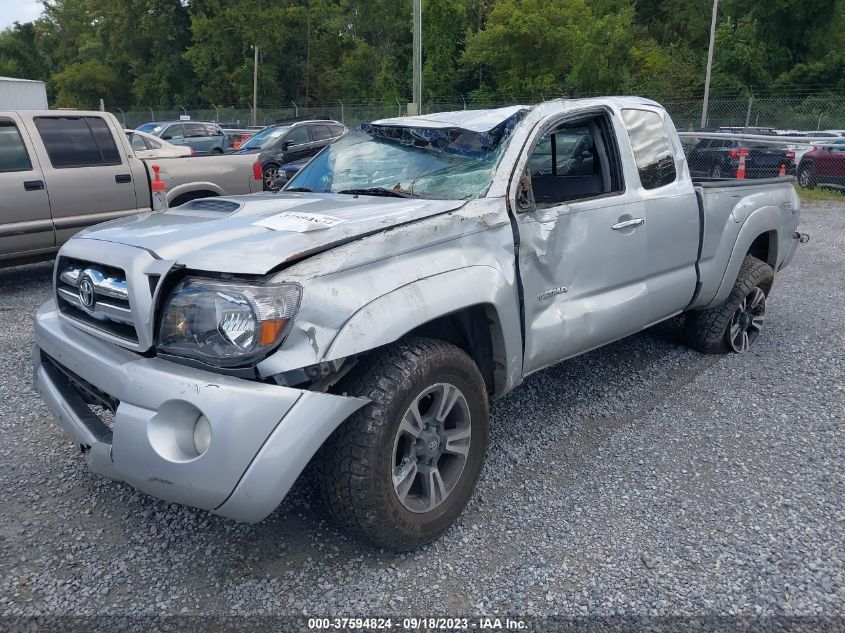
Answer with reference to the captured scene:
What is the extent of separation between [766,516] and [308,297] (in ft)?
7.49

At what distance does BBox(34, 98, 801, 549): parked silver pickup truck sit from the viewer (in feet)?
8.16

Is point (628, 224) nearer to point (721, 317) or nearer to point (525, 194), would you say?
point (525, 194)

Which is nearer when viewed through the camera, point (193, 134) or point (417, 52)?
point (417, 52)

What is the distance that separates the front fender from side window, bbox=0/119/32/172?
622cm

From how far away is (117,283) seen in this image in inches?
111

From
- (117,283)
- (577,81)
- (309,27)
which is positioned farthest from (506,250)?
(309,27)

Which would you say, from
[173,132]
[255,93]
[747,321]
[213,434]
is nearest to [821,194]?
[747,321]

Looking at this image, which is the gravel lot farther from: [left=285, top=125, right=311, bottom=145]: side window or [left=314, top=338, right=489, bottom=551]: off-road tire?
[left=285, top=125, right=311, bottom=145]: side window

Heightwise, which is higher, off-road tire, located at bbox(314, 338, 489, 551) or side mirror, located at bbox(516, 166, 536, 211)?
side mirror, located at bbox(516, 166, 536, 211)

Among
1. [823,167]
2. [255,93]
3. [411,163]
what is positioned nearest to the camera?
[411,163]

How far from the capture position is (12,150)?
24.2 feet

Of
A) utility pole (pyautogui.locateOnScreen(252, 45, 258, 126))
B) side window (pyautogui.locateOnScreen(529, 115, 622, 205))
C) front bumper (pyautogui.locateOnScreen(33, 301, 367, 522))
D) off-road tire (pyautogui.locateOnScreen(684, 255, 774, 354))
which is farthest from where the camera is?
utility pole (pyautogui.locateOnScreen(252, 45, 258, 126))

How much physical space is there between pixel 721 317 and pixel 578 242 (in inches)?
83.0

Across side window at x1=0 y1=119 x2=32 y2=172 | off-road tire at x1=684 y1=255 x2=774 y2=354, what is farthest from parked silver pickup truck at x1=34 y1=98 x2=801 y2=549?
side window at x1=0 y1=119 x2=32 y2=172
